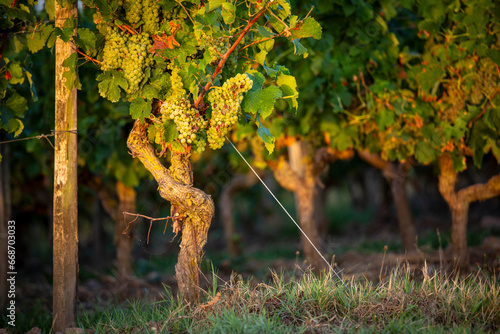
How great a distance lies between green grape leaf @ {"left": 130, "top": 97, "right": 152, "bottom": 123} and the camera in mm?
3344

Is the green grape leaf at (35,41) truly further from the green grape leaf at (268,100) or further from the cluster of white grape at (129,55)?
the green grape leaf at (268,100)

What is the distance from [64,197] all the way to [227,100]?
1.55 meters

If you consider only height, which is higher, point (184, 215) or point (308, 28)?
point (308, 28)

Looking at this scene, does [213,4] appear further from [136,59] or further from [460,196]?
[460,196]

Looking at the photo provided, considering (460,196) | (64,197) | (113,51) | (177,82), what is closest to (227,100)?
(177,82)

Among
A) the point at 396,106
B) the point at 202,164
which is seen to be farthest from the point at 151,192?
the point at 396,106

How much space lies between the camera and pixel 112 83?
3.38 meters

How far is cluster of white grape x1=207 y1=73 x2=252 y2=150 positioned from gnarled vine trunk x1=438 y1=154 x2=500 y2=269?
3943mm

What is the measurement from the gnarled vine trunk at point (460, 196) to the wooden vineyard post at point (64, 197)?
4.51 meters

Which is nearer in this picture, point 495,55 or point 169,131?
point 169,131

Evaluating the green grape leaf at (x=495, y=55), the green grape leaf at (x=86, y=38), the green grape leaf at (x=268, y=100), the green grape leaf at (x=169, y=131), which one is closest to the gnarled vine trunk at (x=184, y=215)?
the green grape leaf at (x=169, y=131)

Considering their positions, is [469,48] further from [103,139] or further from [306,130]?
[103,139]

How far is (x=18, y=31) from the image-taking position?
391 cm

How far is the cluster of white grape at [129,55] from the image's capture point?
3.35 m
